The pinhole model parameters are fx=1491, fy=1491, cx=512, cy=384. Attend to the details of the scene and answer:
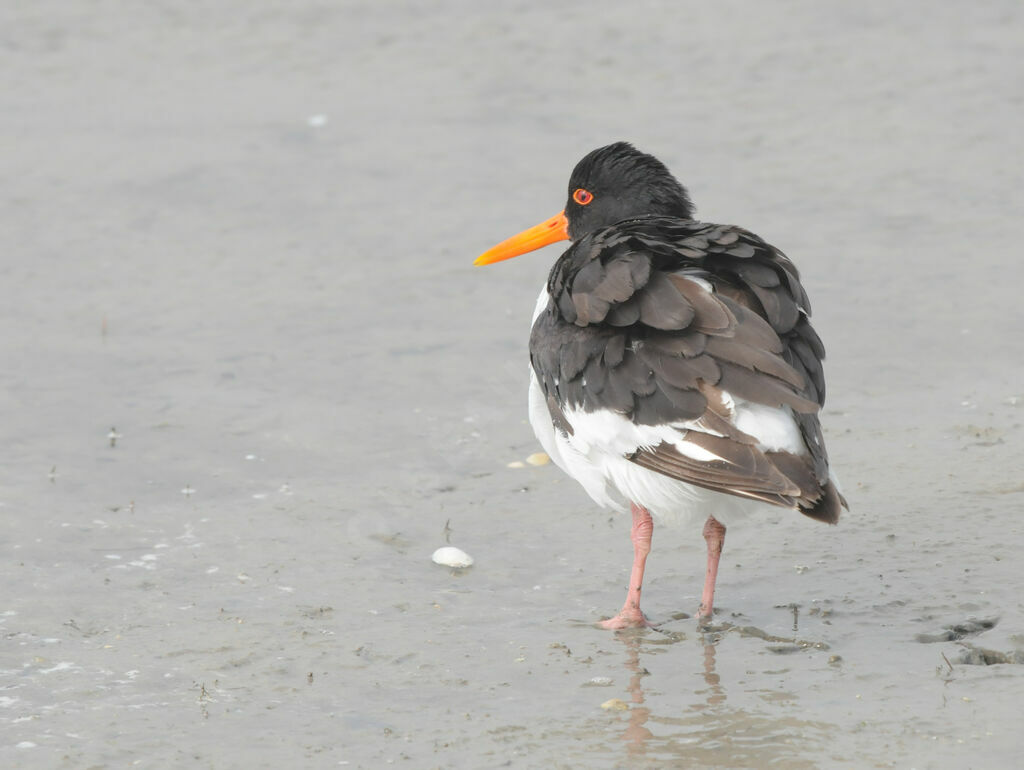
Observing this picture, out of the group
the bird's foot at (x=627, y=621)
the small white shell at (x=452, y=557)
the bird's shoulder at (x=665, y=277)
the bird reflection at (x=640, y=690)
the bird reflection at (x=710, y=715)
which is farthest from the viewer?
the small white shell at (x=452, y=557)

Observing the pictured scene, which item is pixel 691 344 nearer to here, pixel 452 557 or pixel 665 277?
pixel 665 277

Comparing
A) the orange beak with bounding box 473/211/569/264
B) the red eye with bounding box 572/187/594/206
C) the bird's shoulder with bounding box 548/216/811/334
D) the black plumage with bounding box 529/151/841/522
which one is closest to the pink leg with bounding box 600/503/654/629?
the black plumage with bounding box 529/151/841/522

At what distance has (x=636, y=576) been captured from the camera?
527 cm

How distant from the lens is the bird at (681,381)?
458 centimetres

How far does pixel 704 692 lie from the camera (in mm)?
4566

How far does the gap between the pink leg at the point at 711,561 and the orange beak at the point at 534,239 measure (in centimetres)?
190

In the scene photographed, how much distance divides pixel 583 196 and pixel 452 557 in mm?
1772

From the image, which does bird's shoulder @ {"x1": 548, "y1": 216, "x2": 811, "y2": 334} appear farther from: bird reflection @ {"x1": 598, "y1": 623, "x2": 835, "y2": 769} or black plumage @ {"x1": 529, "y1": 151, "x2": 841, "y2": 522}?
bird reflection @ {"x1": 598, "y1": 623, "x2": 835, "y2": 769}

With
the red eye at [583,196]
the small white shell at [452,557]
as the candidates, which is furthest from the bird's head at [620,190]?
the small white shell at [452,557]

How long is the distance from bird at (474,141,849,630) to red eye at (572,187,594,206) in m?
0.81

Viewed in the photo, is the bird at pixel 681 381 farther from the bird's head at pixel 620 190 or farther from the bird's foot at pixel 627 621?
the bird's head at pixel 620 190

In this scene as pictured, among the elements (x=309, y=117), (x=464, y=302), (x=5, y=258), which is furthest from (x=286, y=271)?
(x=309, y=117)

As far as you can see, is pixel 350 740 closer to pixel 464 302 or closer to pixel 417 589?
pixel 417 589

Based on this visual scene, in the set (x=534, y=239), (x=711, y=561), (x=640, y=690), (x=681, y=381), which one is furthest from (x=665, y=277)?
(x=534, y=239)
